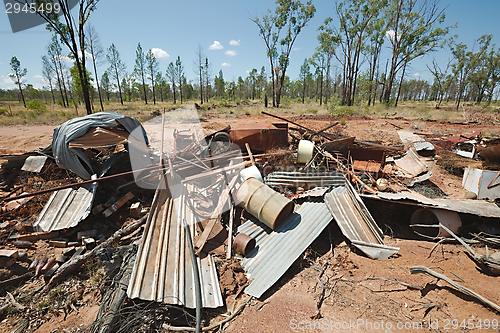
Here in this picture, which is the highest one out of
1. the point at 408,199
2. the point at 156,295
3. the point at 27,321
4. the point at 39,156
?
the point at 39,156

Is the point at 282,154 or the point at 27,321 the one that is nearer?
the point at 27,321

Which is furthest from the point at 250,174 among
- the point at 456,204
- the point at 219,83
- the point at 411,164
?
the point at 219,83

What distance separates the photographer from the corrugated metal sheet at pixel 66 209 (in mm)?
4547

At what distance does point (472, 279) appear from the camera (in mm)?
3256

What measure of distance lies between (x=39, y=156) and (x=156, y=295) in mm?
6038

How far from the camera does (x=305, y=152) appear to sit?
6.45m

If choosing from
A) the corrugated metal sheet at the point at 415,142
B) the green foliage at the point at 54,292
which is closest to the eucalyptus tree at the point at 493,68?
the corrugated metal sheet at the point at 415,142

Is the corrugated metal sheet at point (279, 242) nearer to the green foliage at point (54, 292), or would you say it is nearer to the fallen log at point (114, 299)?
the fallen log at point (114, 299)

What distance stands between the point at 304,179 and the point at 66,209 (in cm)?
564

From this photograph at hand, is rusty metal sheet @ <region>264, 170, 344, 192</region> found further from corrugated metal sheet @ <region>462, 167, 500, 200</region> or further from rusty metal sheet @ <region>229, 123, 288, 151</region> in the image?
corrugated metal sheet @ <region>462, 167, 500, 200</region>

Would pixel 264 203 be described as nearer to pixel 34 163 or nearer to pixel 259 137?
pixel 259 137

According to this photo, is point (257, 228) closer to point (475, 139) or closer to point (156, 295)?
point (156, 295)

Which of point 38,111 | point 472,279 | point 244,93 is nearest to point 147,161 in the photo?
point 472,279

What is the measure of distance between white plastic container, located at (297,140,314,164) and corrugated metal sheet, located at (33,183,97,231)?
5.39 m
